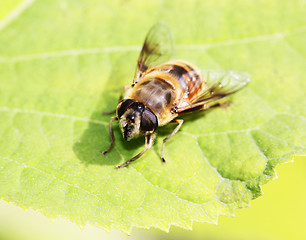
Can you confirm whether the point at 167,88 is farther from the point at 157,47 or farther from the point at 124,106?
the point at 157,47

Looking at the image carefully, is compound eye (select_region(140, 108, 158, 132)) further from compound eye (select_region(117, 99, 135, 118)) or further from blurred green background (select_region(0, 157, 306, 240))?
blurred green background (select_region(0, 157, 306, 240))

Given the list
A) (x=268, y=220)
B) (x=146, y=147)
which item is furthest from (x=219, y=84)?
(x=268, y=220)

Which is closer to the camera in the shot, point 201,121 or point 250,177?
point 250,177

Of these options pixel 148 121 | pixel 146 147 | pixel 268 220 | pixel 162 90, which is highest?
pixel 162 90

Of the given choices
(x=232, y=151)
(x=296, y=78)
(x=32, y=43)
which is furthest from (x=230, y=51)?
(x=32, y=43)

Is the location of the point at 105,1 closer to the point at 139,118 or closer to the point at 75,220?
the point at 139,118

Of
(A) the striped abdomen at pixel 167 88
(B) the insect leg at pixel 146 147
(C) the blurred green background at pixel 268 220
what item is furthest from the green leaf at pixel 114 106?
(C) the blurred green background at pixel 268 220
